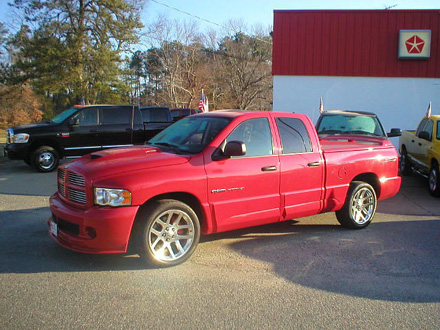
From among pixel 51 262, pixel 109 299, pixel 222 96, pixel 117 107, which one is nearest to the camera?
pixel 109 299

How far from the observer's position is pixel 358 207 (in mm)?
6363

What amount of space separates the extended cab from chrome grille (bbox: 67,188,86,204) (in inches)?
305

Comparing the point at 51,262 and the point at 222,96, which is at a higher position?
the point at 222,96

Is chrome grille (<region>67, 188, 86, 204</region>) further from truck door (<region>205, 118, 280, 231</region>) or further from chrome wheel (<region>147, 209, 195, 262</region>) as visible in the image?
truck door (<region>205, 118, 280, 231</region>)

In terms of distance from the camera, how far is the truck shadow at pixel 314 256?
429 cm

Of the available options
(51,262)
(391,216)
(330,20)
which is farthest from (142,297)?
(330,20)

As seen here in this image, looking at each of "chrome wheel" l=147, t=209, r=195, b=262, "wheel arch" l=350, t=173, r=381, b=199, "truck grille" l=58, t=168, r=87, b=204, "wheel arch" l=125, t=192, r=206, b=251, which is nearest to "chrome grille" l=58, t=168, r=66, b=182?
"truck grille" l=58, t=168, r=87, b=204

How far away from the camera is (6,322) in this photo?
3.37 metres

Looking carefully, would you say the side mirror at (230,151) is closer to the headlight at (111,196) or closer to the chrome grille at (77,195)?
the headlight at (111,196)

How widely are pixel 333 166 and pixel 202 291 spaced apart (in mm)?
2937

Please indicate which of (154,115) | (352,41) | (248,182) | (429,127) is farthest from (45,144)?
(352,41)

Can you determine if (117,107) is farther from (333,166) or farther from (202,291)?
(202,291)

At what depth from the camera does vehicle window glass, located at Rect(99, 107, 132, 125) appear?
41.2ft

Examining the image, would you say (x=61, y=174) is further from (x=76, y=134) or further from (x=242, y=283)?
(x=76, y=134)
